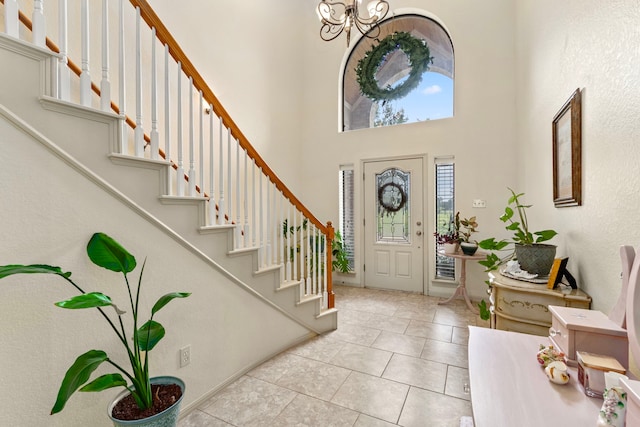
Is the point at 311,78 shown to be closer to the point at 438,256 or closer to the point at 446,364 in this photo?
the point at 438,256

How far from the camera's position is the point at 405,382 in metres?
2.01

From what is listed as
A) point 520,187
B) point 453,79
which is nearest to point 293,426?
point 520,187

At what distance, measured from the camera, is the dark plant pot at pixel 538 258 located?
1.86m

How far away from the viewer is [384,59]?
4445mm

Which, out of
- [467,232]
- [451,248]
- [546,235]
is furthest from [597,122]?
[467,232]

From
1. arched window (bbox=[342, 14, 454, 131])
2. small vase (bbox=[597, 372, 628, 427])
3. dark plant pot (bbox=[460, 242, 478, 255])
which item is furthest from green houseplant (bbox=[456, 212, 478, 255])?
small vase (bbox=[597, 372, 628, 427])

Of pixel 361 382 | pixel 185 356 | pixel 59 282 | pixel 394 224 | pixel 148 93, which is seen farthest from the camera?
pixel 394 224

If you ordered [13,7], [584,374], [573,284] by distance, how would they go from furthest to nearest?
[573,284] → [13,7] → [584,374]

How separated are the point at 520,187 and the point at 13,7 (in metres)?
4.45

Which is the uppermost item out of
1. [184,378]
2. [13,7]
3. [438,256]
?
[13,7]

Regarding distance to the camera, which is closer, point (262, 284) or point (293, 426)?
point (293, 426)

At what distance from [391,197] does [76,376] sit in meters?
3.97

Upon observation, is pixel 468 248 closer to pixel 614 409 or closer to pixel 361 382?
pixel 361 382

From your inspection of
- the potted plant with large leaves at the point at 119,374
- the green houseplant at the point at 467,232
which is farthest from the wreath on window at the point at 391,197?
the potted plant with large leaves at the point at 119,374
